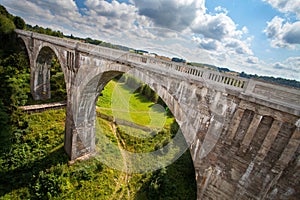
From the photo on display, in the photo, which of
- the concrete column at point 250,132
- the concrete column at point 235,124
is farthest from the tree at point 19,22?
the concrete column at point 250,132

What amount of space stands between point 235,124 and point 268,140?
1.20 meters

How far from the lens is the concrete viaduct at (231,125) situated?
534 cm

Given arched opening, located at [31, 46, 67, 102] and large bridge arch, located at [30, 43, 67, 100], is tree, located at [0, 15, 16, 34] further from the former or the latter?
large bridge arch, located at [30, 43, 67, 100]

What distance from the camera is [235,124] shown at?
21.5ft

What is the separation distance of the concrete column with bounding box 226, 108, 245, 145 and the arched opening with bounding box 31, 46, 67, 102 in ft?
76.1

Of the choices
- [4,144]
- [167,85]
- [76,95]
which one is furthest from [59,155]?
[167,85]

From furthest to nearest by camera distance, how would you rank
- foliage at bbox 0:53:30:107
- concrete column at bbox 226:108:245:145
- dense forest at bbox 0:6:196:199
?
foliage at bbox 0:53:30:107
dense forest at bbox 0:6:196:199
concrete column at bbox 226:108:245:145

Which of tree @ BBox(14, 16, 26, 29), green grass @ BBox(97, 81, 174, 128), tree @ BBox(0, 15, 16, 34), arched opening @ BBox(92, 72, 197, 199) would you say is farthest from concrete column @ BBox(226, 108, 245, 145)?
tree @ BBox(14, 16, 26, 29)

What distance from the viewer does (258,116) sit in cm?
591

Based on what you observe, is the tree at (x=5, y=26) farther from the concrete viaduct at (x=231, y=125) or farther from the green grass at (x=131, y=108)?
the concrete viaduct at (x=231, y=125)

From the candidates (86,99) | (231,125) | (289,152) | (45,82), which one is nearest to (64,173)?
(86,99)

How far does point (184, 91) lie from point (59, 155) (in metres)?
15.0

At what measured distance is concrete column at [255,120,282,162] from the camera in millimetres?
5492

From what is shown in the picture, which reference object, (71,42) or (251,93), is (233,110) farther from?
(71,42)
